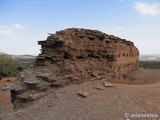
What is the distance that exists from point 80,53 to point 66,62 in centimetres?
131

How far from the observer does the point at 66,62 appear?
→ 43.2 ft

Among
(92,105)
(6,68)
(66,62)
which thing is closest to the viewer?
(92,105)

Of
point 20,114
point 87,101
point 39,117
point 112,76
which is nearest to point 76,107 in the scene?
point 87,101

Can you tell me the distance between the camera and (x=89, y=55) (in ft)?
48.9

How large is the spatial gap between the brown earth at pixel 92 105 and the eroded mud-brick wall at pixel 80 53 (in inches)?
46.0

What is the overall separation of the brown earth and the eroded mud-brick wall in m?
1.17

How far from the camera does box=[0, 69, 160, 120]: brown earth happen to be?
1034cm

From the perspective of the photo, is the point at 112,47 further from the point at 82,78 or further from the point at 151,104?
the point at 151,104

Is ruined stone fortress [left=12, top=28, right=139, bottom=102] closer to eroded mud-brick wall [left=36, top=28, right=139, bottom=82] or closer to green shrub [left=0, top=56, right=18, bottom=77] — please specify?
eroded mud-brick wall [left=36, top=28, right=139, bottom=82]

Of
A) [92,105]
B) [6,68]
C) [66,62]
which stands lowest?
[6,68]

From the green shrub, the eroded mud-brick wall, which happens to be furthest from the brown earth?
the green shrub

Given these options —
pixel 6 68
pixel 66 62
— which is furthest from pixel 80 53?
pixel 6 68

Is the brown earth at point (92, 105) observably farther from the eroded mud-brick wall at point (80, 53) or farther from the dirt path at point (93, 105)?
the eroded mud-brick wall at point (80, 53)

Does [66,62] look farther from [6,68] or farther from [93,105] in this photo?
[6,68]
